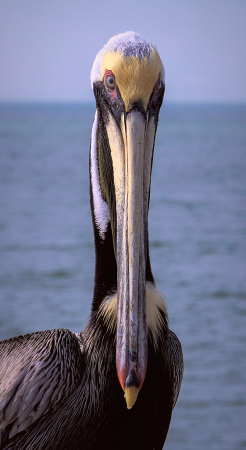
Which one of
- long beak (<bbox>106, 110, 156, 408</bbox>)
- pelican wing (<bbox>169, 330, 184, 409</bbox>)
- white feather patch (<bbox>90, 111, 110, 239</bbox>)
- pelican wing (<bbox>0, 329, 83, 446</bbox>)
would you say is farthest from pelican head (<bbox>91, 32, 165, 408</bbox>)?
pelican wing (<bbox>169, 330, 184, 409</bbox>)

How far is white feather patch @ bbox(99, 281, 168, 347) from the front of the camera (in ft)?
5.22

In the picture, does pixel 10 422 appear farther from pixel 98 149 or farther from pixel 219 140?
pixel 219 140

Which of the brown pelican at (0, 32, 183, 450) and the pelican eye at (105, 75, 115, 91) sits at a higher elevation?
the pelican eye at (105, 75, 115, 91)

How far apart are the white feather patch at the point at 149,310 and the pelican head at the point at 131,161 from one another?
25 cm

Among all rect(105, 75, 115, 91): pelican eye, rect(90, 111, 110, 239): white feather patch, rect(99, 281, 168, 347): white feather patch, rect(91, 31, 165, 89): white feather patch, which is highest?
rect(91, 31, 165, 89): white feather patch

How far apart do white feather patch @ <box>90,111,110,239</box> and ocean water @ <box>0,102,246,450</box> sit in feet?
1.22

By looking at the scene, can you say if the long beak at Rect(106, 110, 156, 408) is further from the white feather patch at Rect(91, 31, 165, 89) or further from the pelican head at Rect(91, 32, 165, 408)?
the white feather patch at Rect(91, 31, 165, 89)

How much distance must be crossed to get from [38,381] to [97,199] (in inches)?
24.1

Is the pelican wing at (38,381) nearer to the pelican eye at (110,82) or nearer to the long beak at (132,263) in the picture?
the long beak at (132,263)

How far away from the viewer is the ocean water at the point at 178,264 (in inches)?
181

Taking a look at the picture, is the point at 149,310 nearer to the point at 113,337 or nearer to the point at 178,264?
the point at 113,337

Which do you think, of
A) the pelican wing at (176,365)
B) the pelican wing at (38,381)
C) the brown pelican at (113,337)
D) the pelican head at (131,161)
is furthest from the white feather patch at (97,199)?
the pelican wing at (176,365)

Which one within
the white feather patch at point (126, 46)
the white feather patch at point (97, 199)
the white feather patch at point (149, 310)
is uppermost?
the white feather patch at point (126, 46)

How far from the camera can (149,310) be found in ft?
5.21
